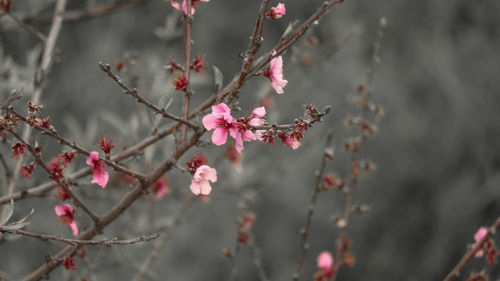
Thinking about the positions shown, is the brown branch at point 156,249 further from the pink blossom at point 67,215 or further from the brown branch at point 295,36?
the brown branch at point 295,36

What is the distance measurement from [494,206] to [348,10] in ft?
7.07

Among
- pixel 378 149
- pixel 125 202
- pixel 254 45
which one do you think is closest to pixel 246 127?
pixel 254 45

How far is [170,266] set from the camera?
14.5ft

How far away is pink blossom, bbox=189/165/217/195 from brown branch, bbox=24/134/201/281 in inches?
2.7

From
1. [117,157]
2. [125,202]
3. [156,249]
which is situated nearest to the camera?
[125,202]

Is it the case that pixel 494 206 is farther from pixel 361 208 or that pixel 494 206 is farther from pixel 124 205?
pixel 124 205

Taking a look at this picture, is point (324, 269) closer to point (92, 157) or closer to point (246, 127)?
point (246, 127)

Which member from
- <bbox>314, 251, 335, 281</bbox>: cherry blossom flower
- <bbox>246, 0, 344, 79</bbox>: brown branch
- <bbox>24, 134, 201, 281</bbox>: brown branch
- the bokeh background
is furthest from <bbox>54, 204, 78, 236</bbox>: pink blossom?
the bokeh background

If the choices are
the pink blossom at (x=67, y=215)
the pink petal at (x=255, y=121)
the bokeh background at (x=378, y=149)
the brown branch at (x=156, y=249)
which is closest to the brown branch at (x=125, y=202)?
the pink blossom at (x=67, y=215)

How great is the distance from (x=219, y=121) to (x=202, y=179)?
0.16 m

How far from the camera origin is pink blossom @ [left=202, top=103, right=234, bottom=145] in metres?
1.07

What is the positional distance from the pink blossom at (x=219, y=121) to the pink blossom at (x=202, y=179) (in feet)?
0.31

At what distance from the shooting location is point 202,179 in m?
1.17

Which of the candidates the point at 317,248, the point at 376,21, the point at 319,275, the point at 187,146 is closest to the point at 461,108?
the point at 376,21
